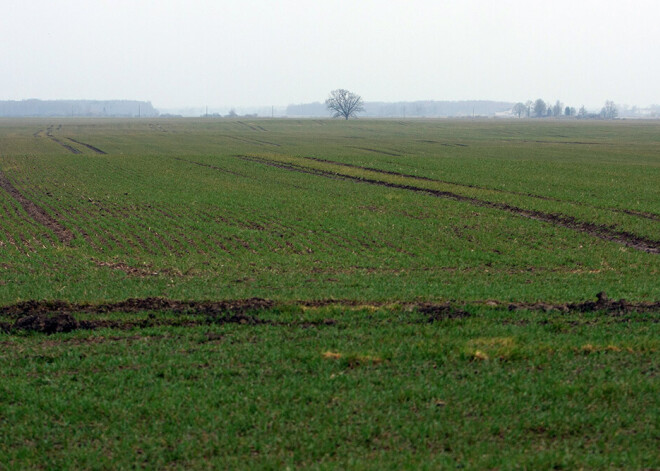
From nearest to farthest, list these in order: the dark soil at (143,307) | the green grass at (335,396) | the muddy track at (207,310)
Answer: the green grass at (335,396) → the muddy track at (207,310) → the dark soil at (143,307)

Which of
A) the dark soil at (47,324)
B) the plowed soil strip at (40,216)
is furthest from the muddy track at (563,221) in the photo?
the plowed soil strip at (40,216)

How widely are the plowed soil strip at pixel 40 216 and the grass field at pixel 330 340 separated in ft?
0.95

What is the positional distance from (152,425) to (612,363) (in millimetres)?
7883

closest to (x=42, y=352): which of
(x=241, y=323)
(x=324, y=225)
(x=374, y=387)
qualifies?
(x=241, y=323)

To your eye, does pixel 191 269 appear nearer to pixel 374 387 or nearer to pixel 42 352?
pixel 42 352

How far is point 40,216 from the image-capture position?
103 ft

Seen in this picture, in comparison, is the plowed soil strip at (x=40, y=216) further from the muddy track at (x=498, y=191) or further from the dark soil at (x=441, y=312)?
the muddy track at (x=498, y=191)

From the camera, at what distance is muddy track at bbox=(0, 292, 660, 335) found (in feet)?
44.4

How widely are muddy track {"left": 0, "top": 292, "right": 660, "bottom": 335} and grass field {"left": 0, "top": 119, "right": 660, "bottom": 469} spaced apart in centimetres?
7

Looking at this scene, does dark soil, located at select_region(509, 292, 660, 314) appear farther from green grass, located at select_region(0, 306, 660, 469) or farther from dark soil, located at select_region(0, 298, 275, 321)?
dark soil, located at select_region(0, 298, 275, 321)

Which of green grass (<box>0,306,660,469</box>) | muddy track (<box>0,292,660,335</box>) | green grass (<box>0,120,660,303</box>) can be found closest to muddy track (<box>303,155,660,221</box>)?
green grass (<box>0,120,660,303</box>)

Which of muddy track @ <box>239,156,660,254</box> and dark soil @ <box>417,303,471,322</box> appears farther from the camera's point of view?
muddy track @ <box>239,156,660,254</box>

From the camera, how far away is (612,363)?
11.3m

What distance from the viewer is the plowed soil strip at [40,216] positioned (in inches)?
1064
